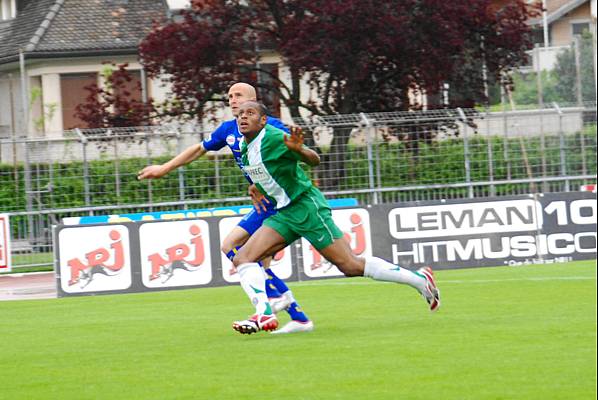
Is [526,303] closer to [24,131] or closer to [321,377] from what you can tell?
[321,377]

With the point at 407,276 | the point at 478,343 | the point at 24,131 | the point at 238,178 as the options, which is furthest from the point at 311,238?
the point at 24,131

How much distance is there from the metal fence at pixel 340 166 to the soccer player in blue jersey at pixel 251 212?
11.7 metres

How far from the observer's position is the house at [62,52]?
39844 millimetres

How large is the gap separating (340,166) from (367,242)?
16.2 ft

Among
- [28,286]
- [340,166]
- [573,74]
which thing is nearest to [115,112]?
[340,166]

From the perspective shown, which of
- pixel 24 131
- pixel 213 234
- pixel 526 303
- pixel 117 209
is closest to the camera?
pixel 526 303

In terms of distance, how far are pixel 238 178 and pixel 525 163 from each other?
519 centimetres

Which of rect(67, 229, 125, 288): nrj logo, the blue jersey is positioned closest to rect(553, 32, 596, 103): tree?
rect(67, 229, 125, 288): nrj logo

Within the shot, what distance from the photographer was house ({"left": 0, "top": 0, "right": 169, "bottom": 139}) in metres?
39.8

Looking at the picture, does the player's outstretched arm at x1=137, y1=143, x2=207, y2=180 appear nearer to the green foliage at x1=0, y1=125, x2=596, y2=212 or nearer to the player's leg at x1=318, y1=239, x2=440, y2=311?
the player's leg at x1=318, y1=239, x2=440, y2=311

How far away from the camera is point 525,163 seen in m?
25.1

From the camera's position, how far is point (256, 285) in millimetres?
11539

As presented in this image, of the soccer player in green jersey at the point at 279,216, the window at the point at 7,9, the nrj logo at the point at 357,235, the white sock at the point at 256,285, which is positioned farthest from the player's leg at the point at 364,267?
the window at the point at 7,9

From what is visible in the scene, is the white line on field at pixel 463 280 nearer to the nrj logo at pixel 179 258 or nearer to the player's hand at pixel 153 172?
the nrj logo at pixel 179 258
